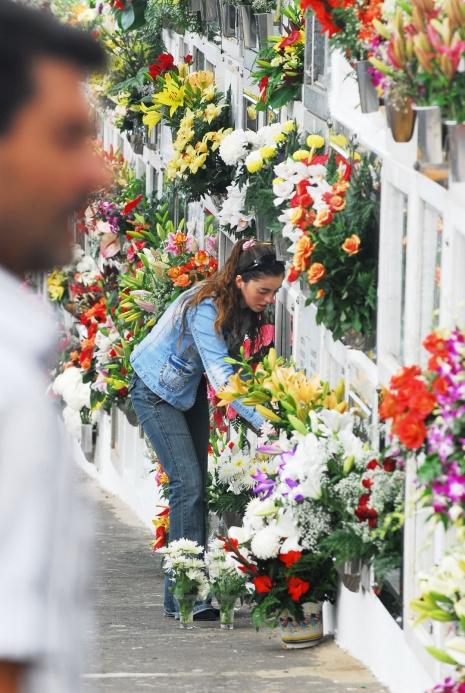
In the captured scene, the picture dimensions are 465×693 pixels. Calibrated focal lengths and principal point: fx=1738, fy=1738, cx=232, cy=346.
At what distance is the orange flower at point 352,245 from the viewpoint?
5.62 m

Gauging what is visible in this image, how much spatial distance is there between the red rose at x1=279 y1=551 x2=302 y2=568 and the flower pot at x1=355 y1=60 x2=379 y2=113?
1.70m

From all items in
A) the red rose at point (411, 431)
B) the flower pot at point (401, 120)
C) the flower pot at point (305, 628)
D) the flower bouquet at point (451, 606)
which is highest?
the flower pot at point (401, 120)

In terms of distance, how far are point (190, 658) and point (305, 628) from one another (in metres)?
0.50

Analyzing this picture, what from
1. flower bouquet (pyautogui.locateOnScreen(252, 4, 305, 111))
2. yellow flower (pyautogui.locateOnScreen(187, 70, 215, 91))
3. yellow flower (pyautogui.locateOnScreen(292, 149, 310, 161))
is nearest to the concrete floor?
yellow flower (pyautogui.locateOnScreen(292, 149, 310, 161))

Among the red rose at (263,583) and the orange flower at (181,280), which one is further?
the orange flower at (181,280)

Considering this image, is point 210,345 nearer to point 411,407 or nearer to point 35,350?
point 411,407

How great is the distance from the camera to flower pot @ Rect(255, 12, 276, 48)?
320 inches

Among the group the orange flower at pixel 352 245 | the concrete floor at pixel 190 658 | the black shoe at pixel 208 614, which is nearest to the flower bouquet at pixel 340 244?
the orange flower at pixel 352 245

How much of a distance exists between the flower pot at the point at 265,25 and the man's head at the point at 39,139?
6570 mm

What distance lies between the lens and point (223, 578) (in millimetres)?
7270

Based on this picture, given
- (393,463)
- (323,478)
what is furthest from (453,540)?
(323,478)

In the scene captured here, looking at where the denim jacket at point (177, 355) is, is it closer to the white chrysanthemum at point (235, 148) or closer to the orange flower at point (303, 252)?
the white chrysanthemum at point (235, 148)

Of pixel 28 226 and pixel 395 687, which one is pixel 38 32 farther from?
pixel 395 687

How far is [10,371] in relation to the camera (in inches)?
58.3
